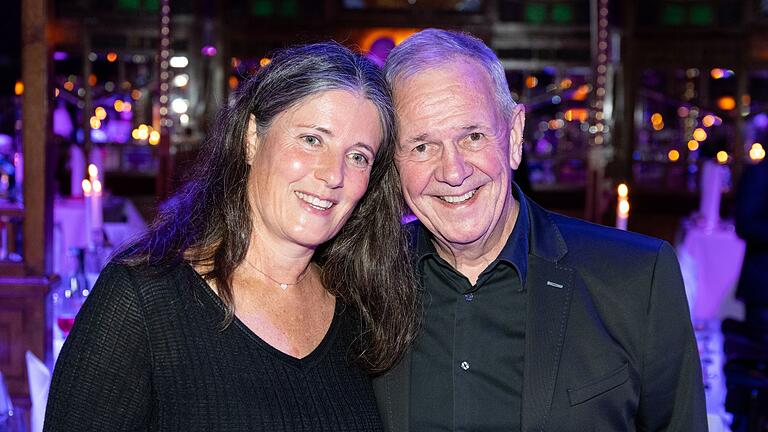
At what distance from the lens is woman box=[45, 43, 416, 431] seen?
168 centimetres

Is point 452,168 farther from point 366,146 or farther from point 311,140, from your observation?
point 311,140

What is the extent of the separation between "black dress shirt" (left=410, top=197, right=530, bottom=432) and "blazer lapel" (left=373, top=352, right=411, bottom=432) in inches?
0.9

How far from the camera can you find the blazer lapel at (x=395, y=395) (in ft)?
6.26

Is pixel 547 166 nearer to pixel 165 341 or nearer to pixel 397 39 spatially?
pixel 397 39

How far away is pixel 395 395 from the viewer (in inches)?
76.1

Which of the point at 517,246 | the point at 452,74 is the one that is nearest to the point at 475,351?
the point at 517,246

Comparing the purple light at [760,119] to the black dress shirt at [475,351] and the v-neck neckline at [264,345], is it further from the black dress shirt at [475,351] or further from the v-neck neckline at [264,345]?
the v-neck neckline at [264,345]

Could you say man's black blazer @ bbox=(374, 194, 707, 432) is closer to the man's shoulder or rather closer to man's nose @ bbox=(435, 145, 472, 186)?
the man's shoulder

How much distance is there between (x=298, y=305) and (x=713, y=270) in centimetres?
594

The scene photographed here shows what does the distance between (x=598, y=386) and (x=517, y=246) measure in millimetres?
349

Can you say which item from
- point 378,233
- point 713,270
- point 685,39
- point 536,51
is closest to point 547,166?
point 536,51

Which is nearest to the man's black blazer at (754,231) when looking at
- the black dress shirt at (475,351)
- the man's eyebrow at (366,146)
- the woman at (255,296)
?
the black dress shirt at (475,351)

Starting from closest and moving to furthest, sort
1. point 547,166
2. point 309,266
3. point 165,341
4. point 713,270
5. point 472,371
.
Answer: point 165,341, point 472,371, point 309,266, point 713,270, point 547,166

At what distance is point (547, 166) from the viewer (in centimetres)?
1317
